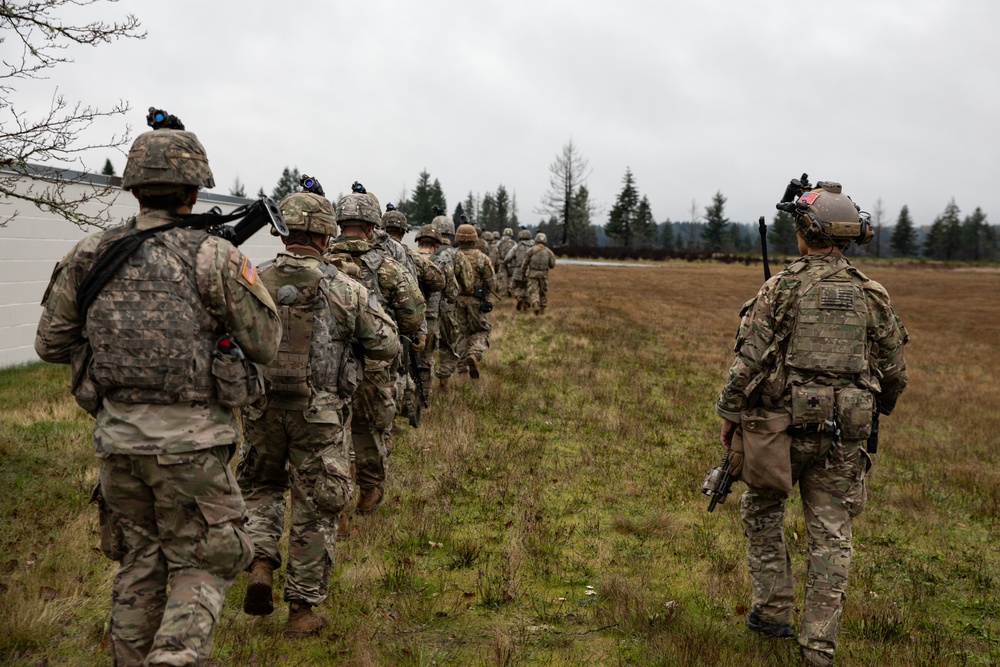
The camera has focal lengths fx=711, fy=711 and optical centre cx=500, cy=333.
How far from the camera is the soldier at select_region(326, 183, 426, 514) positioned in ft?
16.9

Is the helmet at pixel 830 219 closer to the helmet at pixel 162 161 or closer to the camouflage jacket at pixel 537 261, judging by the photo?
the helmet at pixel 162 161

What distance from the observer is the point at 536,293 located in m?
19.0

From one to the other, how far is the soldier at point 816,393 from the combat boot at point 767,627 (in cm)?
1

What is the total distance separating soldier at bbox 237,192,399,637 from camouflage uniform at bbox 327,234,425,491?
41.7 inches

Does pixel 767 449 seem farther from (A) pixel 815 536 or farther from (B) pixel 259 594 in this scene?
(B) pixel 259 594

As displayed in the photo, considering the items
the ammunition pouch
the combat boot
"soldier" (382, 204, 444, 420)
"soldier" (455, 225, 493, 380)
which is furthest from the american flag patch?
"soldier" (455, 225, 493, 380)

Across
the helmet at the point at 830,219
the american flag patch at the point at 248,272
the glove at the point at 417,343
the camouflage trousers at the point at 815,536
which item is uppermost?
the helmet at the point at 830,219

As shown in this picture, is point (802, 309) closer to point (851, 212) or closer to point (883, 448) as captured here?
point (851, 212)

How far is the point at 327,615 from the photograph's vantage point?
4.13 m

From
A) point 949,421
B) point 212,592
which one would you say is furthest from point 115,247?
point 949,421

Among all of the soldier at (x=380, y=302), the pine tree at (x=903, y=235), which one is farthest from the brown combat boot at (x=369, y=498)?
the pine tree at (x=903, y=235)

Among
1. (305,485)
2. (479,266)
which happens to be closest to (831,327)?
(305,485)

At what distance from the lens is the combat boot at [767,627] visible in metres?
4.03

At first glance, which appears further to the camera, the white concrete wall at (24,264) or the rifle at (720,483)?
the white concrete wall at (24,264)
